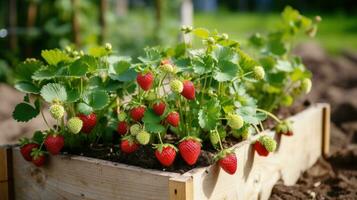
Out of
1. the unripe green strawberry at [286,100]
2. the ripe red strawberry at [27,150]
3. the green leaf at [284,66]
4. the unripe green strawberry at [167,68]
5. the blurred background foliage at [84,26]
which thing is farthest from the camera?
the blurred background foliage at [84,26]

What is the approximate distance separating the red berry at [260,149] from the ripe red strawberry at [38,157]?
2.54ft

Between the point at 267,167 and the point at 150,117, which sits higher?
the point at 150,117

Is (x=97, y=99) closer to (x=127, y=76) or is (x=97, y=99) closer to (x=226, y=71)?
(x=127, y=76)

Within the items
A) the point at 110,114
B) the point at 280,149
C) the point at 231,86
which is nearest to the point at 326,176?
the point at 280,149

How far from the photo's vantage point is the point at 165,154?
181cm

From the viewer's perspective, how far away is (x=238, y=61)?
2143 mm

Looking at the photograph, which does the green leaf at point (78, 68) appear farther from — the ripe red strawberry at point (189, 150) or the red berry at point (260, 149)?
the red berry at point (260, 149)

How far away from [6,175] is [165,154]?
76 cm

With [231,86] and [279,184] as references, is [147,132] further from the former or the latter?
[279,184]

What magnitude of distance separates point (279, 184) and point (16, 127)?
6.22ft

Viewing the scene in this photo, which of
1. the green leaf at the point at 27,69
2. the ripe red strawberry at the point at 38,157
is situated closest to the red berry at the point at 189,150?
the ripe red strawberry at the point at 38,157

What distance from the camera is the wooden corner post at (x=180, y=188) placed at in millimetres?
1735

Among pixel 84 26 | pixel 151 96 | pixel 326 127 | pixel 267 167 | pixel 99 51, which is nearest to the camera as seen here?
pixel 151 96

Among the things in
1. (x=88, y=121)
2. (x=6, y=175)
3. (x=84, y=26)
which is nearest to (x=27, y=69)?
(x=88, y=121)
